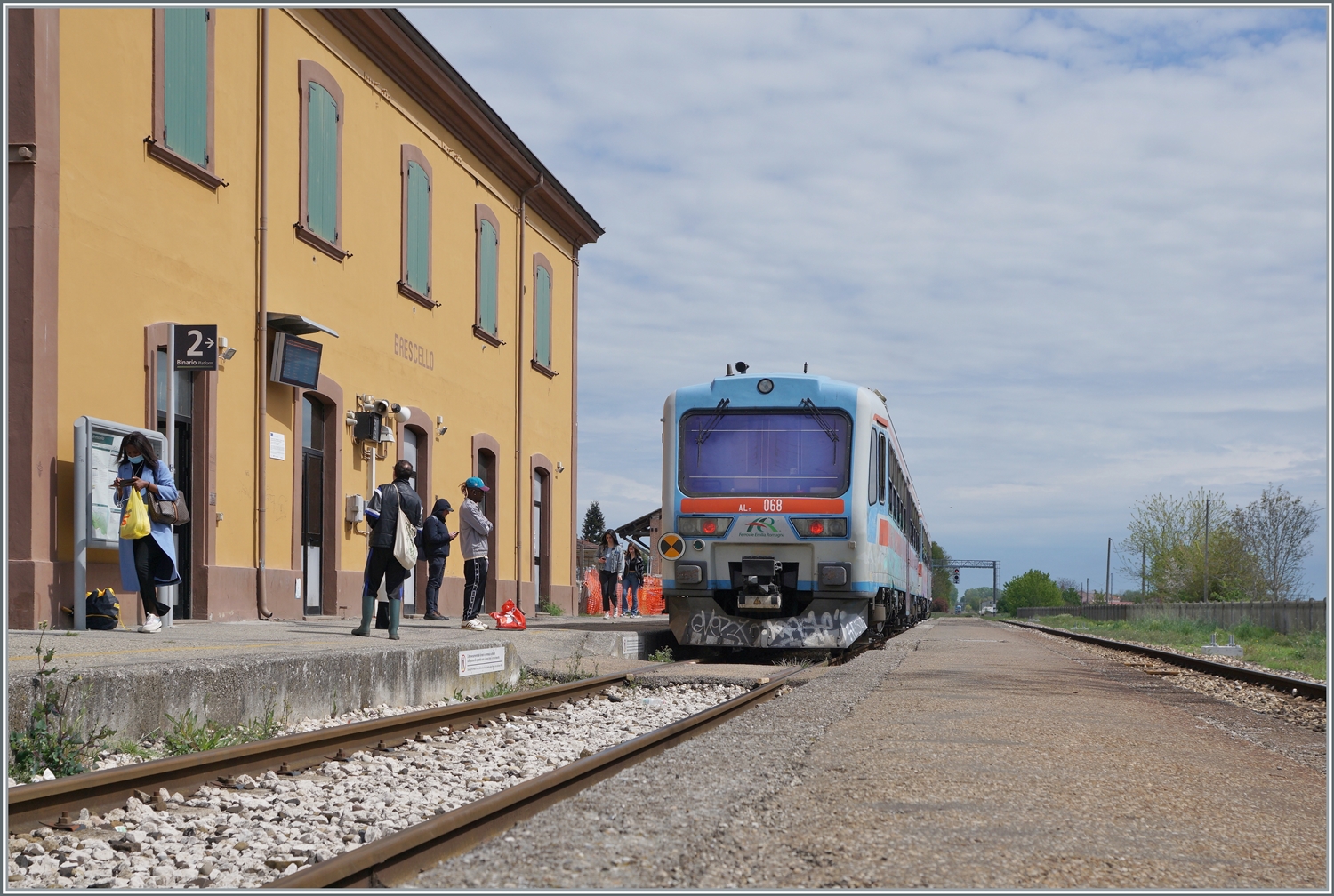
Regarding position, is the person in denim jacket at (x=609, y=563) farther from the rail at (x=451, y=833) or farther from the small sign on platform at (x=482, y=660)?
the rail at (x=451, y=833)

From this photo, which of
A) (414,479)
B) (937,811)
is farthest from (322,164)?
(937,811)

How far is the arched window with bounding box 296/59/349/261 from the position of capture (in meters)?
15.9

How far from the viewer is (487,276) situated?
22.1 metres

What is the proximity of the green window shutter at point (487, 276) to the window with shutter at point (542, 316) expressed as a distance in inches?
91.5

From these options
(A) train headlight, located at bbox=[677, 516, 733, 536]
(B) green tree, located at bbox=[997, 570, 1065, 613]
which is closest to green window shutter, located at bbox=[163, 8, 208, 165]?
(A) train headlight, located at bbox=[677, 516, 733, 536]

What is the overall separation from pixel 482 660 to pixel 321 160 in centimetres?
782

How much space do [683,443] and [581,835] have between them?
1066 cm

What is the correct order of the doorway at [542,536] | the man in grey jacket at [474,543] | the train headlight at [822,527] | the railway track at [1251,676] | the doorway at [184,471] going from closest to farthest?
the railway track at [1251,676], the doorway at [184,471], the train headlight at [822,527], the man in grey jacket at [474,543], the doorway at [542,536]

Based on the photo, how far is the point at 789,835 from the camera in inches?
181

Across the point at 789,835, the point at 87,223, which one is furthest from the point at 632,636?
the point at 789,835

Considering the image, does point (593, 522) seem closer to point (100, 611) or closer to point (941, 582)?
point (941, 582)

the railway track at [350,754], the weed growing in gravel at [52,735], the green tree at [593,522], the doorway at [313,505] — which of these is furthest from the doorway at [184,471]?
the green tree at [593,522]

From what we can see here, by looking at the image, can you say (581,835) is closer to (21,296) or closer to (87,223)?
(21,296)

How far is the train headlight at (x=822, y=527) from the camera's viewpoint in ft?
46.7
